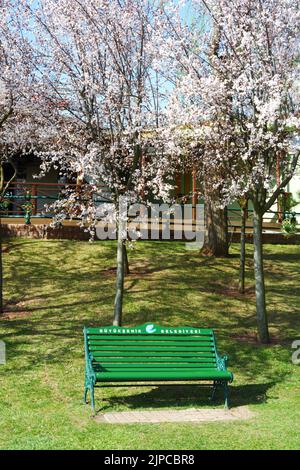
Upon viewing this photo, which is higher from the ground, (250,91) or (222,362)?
(250,91)

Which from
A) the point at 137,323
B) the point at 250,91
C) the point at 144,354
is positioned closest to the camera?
the point at 144,354

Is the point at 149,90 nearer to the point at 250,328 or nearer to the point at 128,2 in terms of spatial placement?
the point at 128,2

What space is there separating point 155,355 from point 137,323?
11.9 ft

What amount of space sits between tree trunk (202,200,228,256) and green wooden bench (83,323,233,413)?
30.2 ft

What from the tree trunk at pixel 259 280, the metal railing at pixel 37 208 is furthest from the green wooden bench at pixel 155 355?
the metal railing at pixel 37 208

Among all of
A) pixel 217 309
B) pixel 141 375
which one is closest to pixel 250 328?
pixel 217 309

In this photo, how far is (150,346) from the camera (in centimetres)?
962

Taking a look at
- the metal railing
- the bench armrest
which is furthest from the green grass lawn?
the metal railing

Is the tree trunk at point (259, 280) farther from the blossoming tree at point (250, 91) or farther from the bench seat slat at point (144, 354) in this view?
the bench seat slat at point (144, 354)

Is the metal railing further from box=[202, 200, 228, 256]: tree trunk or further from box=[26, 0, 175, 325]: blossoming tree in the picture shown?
box=[26, 0, 175, 325]: blossoming tree

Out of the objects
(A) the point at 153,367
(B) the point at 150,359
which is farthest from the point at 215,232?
(A) the point at 153,367

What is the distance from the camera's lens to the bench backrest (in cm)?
935

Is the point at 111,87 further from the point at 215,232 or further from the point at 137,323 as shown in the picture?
the point at 215,232

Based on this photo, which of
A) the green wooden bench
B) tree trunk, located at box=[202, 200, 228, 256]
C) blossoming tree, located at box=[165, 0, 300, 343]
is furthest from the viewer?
tree trunk, located at box=[202, 200, 228, 256]
